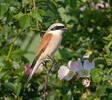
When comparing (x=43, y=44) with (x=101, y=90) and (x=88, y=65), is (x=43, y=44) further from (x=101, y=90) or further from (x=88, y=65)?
(x=101, y=90)

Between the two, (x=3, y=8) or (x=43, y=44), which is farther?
(x=43, y=44)

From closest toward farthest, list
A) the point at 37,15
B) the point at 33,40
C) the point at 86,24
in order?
the point at 37,15 → the point at 86,24 → the point at 33,40

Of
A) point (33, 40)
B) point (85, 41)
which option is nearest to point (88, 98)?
point (85, 41)

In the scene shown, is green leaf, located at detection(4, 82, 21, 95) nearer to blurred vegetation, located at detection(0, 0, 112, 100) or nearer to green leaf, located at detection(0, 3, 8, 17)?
blurred vegetation, located at detection(0, 0, 112, 100)

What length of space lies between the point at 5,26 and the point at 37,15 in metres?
0.91

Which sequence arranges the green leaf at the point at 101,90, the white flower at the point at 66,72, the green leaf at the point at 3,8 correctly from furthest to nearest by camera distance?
the green leaf at the point at 101,90 → the white flower at the point at 66,72 → the green leaf at the point at 3,8

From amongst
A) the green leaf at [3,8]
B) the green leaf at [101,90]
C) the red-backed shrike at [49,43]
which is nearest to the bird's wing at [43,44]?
the red-backed shrike at [49,43]

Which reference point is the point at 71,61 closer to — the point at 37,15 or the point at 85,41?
the point at 37,15

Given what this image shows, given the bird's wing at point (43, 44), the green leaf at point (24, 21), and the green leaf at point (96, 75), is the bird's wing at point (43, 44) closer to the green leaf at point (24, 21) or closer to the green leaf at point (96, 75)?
the green leaf at point (24, 21)

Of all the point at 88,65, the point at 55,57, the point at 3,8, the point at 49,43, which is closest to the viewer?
the point at 3,8

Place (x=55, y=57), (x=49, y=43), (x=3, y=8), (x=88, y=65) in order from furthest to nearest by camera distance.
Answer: (x=55, y=57) → (x=49, y=43) → (x=88, y=65) → (x=3, y=8)

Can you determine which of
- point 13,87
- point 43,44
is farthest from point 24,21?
point 13,87

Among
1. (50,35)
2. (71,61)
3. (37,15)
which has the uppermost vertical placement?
(37,15)

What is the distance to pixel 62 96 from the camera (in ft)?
6.91
